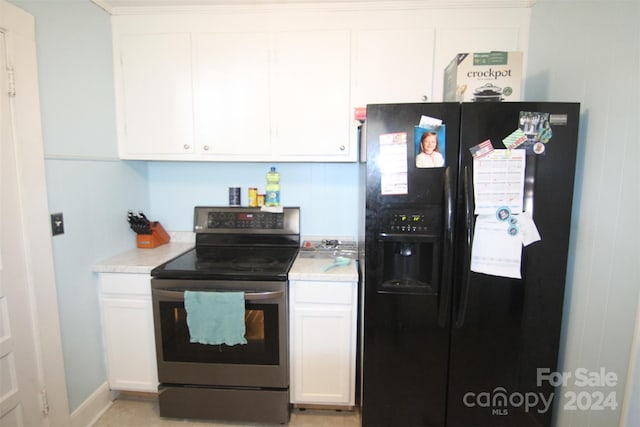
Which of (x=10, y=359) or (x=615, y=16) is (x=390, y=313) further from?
(x=10, y=359)

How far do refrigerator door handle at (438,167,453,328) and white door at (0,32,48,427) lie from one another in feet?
6.35

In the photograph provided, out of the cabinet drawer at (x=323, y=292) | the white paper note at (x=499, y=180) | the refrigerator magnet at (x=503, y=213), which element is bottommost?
the cabinet drawer at (x=323, y=292)

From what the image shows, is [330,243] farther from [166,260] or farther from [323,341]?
[166,260]

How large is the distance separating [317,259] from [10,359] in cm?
153

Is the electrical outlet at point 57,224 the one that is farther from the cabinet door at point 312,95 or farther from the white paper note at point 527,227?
the white paper note at point 527,227

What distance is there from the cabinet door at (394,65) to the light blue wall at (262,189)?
0.55m

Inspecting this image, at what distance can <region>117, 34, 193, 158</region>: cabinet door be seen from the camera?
6.10 feet

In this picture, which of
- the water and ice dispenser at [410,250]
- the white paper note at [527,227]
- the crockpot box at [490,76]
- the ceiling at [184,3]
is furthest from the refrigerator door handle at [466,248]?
the ceiling at [184,3]

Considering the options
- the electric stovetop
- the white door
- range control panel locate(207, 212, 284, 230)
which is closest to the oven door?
the electric stovetop

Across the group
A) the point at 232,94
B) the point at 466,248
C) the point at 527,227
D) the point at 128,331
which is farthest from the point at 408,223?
the point at 128,331

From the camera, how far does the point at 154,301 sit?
5.42 ft

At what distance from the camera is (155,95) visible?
1.90m

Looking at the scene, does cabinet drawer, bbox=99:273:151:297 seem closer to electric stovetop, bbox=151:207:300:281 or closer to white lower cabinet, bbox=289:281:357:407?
electric stovetop, bbox=151:207:300:281

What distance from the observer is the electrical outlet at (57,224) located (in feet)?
4.95
